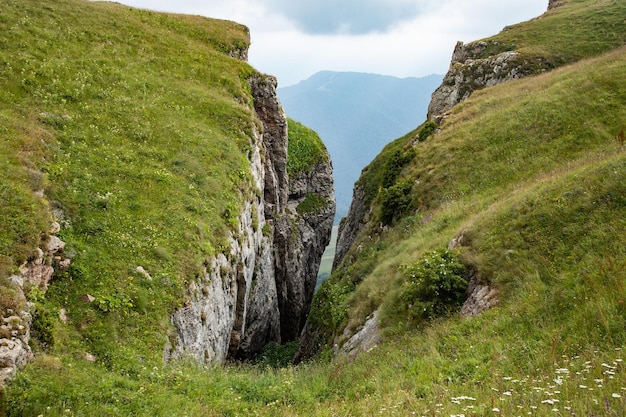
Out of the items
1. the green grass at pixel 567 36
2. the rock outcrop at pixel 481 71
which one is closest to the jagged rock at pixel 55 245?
the rock outcrop at pixel 481 71

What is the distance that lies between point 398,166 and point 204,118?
17721mm

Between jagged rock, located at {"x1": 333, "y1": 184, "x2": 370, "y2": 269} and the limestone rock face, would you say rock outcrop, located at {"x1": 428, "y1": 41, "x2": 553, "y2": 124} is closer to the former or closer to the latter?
jagged rock, located at {"x1": 333, "y1": 184, "x2": 370, "y2": 269}

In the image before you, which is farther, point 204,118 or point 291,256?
point 291,256

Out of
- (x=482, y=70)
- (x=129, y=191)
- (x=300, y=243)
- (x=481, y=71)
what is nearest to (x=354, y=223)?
(x=300, y=243)

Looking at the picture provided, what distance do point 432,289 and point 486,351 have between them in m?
5.15

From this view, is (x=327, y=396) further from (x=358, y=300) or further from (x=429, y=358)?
(x=358, y=300)

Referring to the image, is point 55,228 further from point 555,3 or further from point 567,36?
point 555,3

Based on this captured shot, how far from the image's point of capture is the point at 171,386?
10656 mm

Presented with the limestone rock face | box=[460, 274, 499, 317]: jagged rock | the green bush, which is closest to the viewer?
box=[460, 274, 499, 317]: jagged rock

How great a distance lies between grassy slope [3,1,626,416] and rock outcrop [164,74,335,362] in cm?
313

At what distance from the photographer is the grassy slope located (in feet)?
26.3

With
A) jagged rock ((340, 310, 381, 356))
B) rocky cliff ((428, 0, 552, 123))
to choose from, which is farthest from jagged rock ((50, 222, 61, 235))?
rocky cliff ((428, 0, 552, 123))

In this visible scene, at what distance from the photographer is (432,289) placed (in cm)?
1602

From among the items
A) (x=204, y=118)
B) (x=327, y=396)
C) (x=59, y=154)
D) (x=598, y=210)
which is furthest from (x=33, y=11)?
(x=598, y=210)
